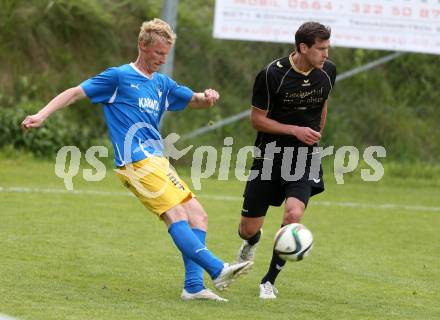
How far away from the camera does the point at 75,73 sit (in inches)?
591

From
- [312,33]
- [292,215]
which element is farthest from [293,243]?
[312,33]

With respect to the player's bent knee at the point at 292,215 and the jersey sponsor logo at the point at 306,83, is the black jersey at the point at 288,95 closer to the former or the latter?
the jersey sponsor logo at the point at 306,83

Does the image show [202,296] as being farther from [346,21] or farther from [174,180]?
[346,21]

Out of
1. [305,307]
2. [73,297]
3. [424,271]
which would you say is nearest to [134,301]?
[73,297]

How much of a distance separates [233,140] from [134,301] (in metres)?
8.65

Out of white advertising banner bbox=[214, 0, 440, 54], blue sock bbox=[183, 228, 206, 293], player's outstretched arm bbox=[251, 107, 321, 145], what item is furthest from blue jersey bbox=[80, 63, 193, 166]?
white advertising banner bbox=[214, 0, 440, 54]

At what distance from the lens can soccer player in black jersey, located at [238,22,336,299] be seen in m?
7.10

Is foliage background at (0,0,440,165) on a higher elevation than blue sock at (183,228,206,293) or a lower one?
higher

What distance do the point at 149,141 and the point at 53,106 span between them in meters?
0.66

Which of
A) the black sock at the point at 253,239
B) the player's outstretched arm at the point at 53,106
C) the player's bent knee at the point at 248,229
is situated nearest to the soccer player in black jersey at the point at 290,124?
the player's bent knee at the point at 248,229

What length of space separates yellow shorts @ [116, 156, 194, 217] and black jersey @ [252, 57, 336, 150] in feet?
3.18

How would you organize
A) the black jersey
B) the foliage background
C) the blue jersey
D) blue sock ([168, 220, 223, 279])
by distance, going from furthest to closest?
1. the foliage background
2. the black jersey
3. the blue jersey
4. blue sock ([168, 220, 223, 279])

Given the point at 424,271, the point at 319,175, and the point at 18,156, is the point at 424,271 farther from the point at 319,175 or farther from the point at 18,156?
the point at 18,156

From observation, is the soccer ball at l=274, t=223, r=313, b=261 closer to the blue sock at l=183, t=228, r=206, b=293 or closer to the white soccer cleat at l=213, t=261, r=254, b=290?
the white soccer cleat at l=213, t=261, r=254, b=290
